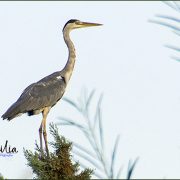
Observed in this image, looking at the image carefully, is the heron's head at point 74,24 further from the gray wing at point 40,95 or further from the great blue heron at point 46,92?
the gray wing at point 40,95

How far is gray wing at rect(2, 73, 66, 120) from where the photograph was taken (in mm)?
9945

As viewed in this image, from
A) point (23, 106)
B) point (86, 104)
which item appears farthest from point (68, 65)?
point (86, 104)

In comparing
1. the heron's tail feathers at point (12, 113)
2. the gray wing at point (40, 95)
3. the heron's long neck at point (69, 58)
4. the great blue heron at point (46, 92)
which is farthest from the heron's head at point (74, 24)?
the heron's tail feathers at point (12, 113)

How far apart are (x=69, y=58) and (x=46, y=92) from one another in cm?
125

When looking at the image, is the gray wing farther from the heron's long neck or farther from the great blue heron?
the heron's long neck

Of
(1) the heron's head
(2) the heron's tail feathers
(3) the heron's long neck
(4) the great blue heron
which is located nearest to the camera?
(2) the heron's tail feathers

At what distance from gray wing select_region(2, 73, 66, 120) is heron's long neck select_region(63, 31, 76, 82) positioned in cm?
22

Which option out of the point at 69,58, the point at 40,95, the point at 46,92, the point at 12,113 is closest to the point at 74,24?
the point at 69,58

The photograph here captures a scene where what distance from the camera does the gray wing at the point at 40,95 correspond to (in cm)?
995

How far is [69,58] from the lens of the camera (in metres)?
11.8

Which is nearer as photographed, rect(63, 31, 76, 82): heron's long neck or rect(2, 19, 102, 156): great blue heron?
rect(2, 19, 102, 156): great blue heron

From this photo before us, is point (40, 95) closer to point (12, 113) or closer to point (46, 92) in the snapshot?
point (46, 92)

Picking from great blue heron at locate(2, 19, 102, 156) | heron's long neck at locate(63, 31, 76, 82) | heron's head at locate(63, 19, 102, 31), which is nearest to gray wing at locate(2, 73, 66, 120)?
great blue heron at locate(2, 19, 102, 156)

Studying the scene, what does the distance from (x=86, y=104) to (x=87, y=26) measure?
33.6ft
